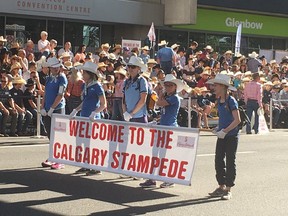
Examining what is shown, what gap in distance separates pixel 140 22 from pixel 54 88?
1694 cm

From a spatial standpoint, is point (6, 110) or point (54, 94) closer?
point (54, 94)

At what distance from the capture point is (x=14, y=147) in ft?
47.4

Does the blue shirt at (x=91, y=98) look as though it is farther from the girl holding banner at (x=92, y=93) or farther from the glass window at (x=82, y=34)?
the glass window at (x=82, y=34)

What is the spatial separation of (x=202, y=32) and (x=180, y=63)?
8760 millimetres

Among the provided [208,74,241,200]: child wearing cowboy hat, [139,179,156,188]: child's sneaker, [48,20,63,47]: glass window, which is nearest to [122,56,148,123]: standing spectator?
[139,179,156,188]: child's sneaker

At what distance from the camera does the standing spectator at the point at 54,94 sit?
11500 millimetres

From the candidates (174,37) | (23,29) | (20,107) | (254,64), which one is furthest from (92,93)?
(174,37)

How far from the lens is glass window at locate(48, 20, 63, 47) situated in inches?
1025

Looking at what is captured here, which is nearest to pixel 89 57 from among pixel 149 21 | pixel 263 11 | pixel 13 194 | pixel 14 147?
pixel 14 147

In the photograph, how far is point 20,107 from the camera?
16953 millimetres

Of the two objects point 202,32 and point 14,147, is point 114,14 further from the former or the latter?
point 14,147

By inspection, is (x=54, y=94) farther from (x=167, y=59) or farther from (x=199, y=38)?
(x=199, y=38)

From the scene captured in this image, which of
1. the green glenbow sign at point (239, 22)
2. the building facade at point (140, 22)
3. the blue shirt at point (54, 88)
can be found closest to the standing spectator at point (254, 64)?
the building facade at point (140, 22)

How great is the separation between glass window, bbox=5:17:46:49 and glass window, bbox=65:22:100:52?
147cm
